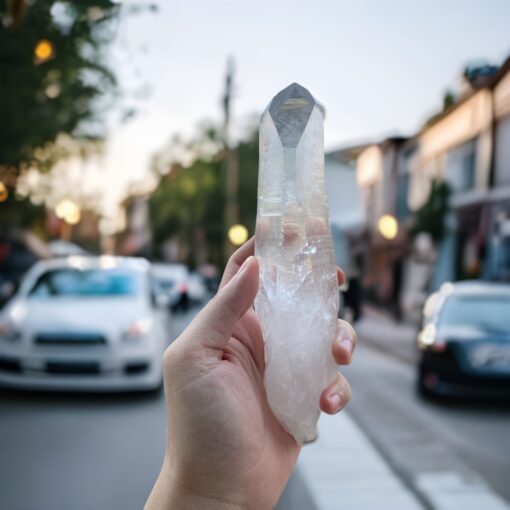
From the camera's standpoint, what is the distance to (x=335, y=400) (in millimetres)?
1108

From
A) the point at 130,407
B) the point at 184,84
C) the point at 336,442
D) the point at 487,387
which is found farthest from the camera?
the point at 487,387

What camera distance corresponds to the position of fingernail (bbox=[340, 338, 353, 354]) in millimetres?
1083

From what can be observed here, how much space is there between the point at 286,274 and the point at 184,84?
625mm

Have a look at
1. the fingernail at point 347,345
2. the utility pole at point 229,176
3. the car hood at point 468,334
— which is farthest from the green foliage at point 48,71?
the car hood at point 468,334

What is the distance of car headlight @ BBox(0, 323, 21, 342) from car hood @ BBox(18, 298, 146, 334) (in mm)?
116

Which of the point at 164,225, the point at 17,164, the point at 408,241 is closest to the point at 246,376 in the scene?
the point at 164,225

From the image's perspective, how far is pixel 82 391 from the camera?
20.8 feet

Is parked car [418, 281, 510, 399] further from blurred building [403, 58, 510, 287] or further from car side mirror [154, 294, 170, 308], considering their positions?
blurred building [403, 58, 510, 287]

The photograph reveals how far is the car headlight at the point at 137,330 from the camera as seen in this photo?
6016 millimetres

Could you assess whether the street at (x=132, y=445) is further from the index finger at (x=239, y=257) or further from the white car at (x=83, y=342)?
the index finger at (x=239, y=257)

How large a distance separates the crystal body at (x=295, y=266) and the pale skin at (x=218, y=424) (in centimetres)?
5

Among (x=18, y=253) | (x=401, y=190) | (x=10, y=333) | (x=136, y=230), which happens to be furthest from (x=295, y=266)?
(x=18, y=253)

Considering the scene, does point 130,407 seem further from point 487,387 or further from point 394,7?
point 394,7

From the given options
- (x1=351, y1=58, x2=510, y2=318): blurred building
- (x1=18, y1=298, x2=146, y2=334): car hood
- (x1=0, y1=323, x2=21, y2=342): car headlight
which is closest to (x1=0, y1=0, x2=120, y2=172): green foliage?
(x1=18, y1=298, x2=146, y2=334): car hood
